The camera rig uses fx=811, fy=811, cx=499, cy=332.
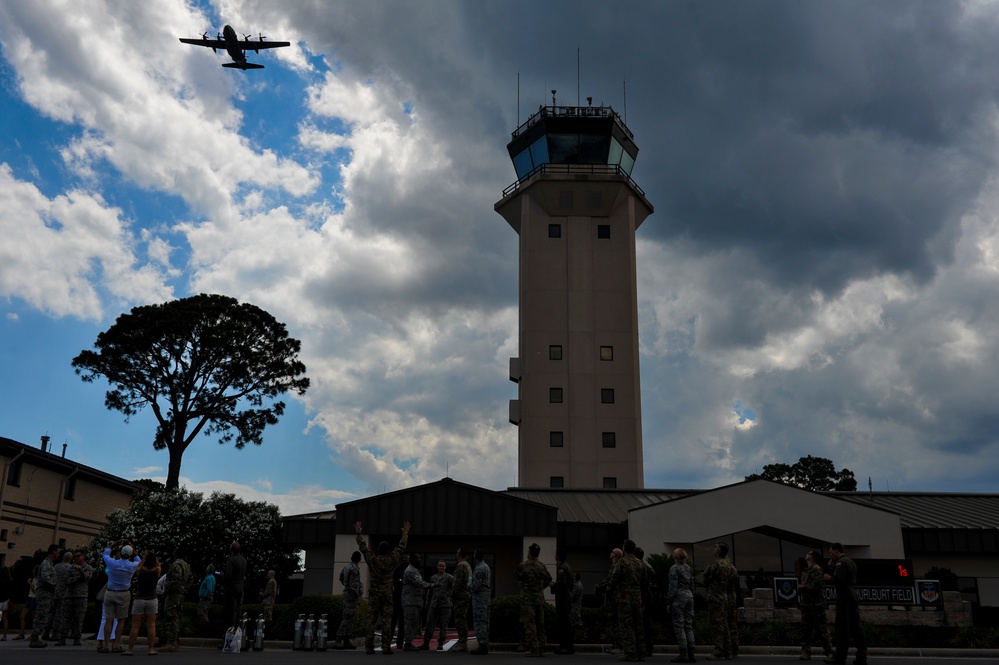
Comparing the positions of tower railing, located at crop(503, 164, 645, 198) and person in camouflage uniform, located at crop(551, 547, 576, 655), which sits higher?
tower railing, located at crop(503, 164, 645, 198)

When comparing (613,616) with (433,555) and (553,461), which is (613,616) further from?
(553,461)

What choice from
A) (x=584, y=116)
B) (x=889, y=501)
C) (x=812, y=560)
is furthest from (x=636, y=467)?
(x=812, y=560)

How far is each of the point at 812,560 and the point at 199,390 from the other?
32.6 meters

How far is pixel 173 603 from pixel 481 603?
591cm

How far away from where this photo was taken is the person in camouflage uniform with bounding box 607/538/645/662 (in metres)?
13.6

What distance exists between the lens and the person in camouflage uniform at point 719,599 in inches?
565

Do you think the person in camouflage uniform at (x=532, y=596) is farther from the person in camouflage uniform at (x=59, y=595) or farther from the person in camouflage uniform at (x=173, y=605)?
the person in camouflage uniform at (x=59, y=595)

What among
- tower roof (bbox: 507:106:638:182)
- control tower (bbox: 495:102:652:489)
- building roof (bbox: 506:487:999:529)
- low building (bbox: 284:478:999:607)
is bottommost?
low building (bbox: 284:478:999:607)

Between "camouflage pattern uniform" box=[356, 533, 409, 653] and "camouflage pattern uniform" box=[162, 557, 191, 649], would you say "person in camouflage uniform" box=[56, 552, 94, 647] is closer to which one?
"camouflage pattern uniform" box=[162, 557, 191, 649]

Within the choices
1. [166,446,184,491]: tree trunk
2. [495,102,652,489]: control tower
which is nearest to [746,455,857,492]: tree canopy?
[495,102,652,489]: control tower

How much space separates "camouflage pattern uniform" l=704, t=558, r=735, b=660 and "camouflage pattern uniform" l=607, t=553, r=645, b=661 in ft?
4.92

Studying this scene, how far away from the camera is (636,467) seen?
138 feet

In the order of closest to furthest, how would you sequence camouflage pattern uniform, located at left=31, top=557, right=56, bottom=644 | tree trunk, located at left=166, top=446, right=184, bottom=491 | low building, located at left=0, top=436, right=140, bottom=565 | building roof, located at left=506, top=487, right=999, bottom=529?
camouflage pattern uniform, located at left=31, top=557, right=56, bottom=644
building roof, located at left=506, top=487, right=999, bottom=529
low building, located at left=0, top=436, right=140, bottom=565
tree trunk, located at left=166, top=446, right=184, bottom=491

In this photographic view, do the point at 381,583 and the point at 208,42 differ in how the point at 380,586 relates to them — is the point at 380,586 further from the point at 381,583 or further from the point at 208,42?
the point at 208,42
